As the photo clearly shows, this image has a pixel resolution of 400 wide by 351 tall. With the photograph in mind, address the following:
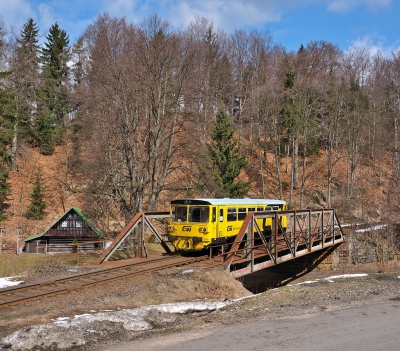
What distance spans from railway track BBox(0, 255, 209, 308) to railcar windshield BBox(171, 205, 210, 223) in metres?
1.80

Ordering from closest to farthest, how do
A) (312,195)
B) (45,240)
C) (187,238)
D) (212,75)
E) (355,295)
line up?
1. (355,295)
2. (187,238)
3. (45,240)
4. (312,195)
5. (212,75)

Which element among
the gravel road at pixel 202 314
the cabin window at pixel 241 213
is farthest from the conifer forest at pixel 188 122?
the gravel road at pixel 202 314

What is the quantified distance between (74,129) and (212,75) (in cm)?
1954

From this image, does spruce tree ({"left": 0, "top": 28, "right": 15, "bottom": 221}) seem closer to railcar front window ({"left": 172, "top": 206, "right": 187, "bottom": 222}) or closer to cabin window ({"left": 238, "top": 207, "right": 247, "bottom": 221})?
railcar front window ({"left": 172, "top": 206, "right": 187, "bottom": 222})

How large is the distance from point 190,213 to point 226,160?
671 inches

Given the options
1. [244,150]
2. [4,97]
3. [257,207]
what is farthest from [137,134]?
[244,150]

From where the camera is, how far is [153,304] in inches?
457

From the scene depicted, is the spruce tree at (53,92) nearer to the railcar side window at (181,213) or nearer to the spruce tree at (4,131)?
the spruce tree at (4,131)

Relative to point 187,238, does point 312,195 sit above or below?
above

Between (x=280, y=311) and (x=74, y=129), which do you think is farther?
(x=74, y=129)

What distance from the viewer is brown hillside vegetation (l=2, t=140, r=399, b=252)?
3584cm

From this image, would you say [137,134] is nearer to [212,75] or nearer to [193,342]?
[193,342]

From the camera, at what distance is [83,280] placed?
13.4m

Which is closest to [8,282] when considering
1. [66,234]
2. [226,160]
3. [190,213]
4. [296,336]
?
[190,213]
